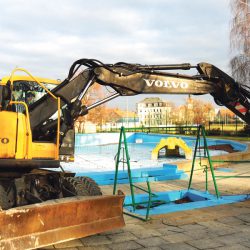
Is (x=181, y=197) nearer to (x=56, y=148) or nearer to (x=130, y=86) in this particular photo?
(x=130, y=86)

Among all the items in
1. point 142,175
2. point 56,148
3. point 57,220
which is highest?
point 56,148

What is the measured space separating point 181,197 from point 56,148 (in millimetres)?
4556

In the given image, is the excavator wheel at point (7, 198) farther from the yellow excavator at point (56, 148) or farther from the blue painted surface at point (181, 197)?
the blue painted surface at point (181, 197)

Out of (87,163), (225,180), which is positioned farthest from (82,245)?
(87,163)

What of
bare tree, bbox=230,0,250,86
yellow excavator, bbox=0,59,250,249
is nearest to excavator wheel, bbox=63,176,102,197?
yellow excavator, bbox=0,59,250,249

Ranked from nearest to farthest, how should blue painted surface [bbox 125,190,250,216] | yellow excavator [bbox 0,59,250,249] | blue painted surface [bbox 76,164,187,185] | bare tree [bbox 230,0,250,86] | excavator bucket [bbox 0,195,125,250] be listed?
excavator bucket [bbox 0,195,125,250] → yellow excavator [bbox 0,59,250,249] → blue painted surface [bbox 125,190,250,216] → blue painted surface [bbox 76,164,187,185] → bare tree [bbox 230,0,250,86]

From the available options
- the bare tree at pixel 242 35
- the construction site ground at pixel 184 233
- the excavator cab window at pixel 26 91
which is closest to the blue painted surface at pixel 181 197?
the construction site ground at pixel 184 233

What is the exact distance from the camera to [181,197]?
8.91 m

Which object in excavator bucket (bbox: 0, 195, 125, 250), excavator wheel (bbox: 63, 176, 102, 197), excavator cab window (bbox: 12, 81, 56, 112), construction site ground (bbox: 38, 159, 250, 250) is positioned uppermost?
excavator cab window (bbox: 12, 81, 56, 112)

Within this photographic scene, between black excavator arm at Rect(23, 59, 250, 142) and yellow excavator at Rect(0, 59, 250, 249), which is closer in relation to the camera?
yellow excavator at Rect(0, 59, 250, 249)

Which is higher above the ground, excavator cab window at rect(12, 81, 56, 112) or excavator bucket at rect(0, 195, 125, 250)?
excavator cab window at rect(12, 81, 56, 112)

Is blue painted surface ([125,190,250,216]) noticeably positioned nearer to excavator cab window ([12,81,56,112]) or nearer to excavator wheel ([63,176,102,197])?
excavator wheel ([63,176,102,197])

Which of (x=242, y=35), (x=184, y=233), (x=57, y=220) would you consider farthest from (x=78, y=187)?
(x=242, y=35)

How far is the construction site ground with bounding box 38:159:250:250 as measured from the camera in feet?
16.9
